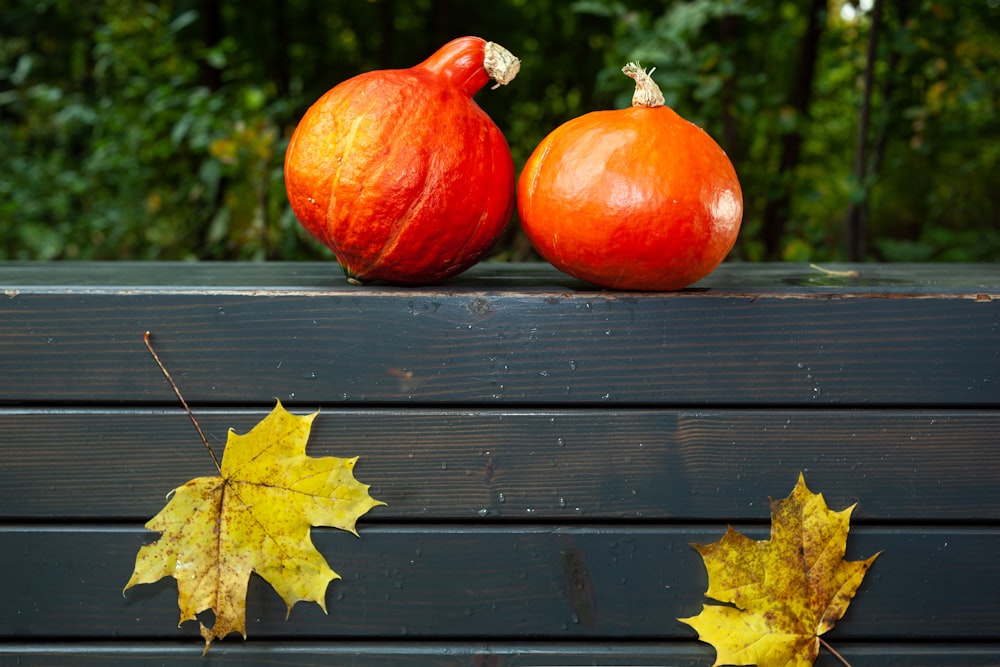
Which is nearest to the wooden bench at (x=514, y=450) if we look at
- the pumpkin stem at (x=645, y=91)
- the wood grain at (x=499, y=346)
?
the wood grain at (x=499, y=346)

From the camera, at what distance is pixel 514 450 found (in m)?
1.13

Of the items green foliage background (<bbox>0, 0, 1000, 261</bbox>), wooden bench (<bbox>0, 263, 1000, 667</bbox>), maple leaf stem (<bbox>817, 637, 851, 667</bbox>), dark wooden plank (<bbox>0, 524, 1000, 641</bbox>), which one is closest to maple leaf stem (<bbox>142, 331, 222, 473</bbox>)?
wooden bench (<bbox>0, 263, 1000, 667</bbox>)

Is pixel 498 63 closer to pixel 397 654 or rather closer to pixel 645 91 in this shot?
pixel 645 91

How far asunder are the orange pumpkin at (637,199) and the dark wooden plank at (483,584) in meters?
0.36

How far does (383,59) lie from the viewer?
3738mm

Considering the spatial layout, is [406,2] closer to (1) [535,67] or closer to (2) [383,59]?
(2) [383,59]

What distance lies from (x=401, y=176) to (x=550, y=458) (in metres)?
0.41

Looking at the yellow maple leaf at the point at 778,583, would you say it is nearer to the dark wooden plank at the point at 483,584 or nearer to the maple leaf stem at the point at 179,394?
the dark wooden plank at the point at 483,584

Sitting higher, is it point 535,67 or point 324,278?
point 535,67

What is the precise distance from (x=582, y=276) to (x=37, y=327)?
2.32 feet

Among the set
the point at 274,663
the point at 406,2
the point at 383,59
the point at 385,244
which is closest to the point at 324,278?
the point at 385,244

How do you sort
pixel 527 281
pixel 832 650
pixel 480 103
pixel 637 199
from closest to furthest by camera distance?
pixel 637 199 → pixel 832 650 → pixel 527 281 → pixel 480 103

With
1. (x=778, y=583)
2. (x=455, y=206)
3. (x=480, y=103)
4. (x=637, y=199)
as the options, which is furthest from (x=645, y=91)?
(x=480, y=103)

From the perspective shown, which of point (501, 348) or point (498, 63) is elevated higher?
point (498, 63)
